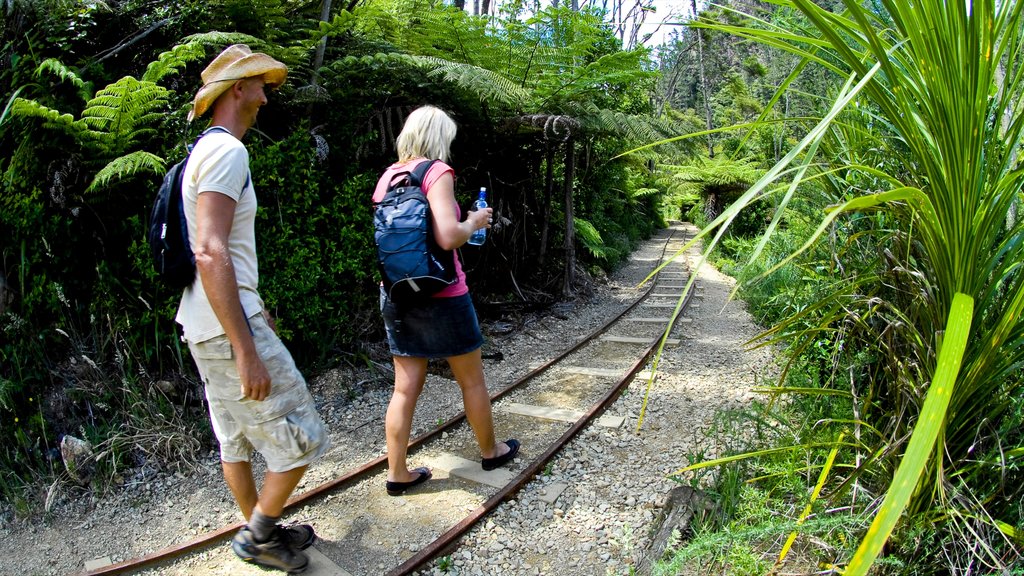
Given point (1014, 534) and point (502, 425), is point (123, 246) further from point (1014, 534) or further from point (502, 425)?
point (1014, 534)

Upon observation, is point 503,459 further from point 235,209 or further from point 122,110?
point 122,110

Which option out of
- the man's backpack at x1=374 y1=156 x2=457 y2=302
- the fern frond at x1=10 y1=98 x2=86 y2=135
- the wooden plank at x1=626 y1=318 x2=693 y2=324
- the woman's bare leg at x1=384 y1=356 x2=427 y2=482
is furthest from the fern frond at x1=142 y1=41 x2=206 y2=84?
the wooden plank at x1=626 y1=318 x2=693 y2=324

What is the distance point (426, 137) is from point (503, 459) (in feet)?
6.41

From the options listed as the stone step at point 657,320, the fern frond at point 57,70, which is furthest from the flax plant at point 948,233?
the stone step at point 657,320

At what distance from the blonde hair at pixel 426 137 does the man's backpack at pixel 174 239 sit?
987mm

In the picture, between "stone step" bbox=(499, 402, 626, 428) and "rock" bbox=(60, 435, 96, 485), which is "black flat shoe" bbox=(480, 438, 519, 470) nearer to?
Answer: "stone step" bbox=(499, 402, 626, 428)

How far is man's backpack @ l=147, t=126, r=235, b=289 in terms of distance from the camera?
2.32 m

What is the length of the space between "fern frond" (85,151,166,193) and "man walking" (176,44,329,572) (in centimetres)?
143

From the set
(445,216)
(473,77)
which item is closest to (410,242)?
(445,216)

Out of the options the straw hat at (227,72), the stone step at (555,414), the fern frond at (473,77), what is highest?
the fern frond at (473,77)

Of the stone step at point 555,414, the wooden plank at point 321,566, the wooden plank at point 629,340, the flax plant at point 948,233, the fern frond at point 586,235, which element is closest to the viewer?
the flax plant at point 948,233

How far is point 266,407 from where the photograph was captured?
7.91ft

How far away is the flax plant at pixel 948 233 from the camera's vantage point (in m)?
1.60

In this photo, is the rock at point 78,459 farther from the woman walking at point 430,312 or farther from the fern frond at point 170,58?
the fern frond at point 170,58
